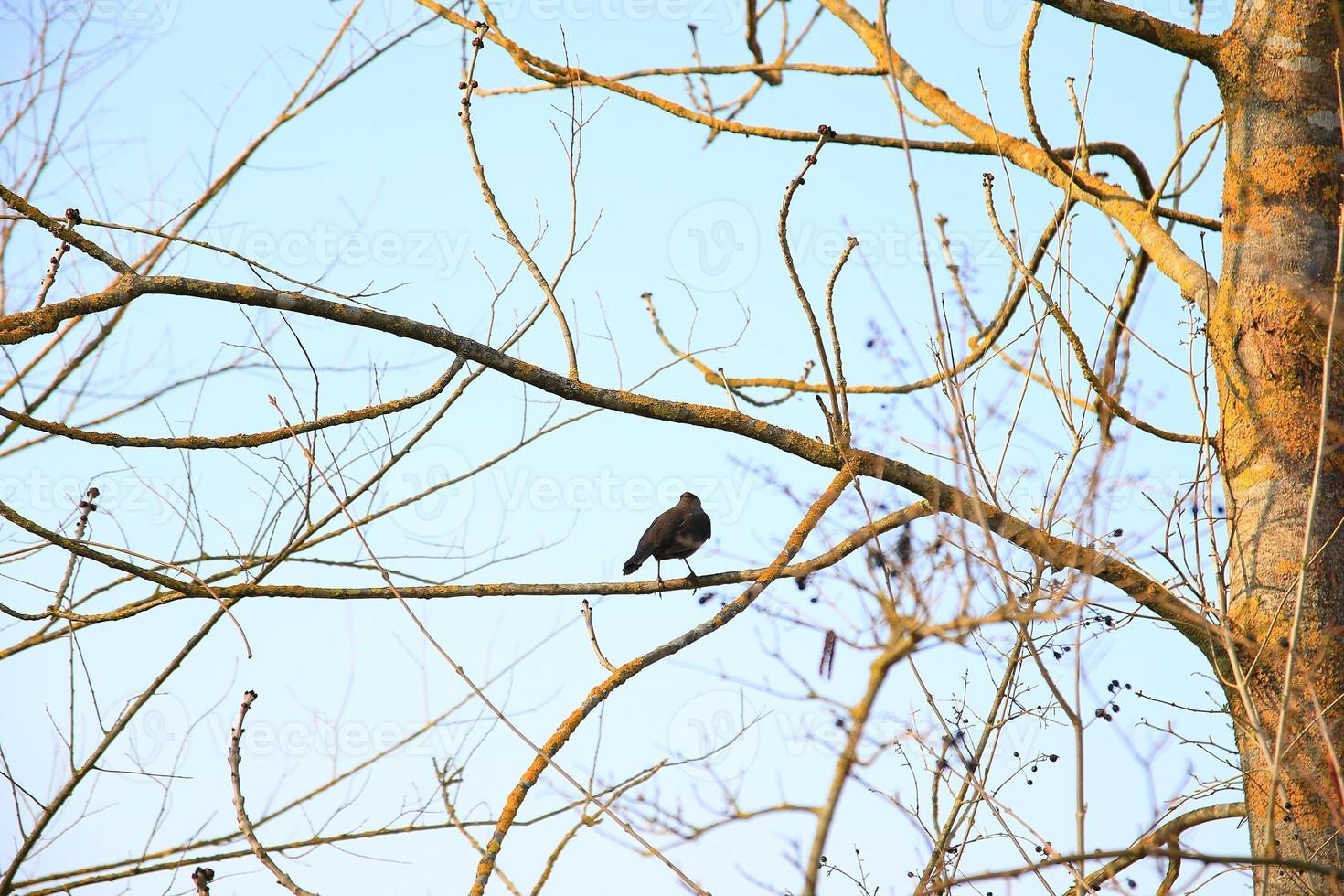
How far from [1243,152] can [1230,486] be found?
1.04 metres

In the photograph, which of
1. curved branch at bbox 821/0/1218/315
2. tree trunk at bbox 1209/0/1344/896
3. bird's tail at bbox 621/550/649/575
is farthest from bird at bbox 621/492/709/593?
tree trunk at bbox 1209/0/1344/896

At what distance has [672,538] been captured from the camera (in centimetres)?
590

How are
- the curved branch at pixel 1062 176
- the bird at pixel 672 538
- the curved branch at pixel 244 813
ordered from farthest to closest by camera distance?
1. the bird at pixel 672 538
2. the curved branch at pixel 1062 176
3. the curved branch at pixel 244 813

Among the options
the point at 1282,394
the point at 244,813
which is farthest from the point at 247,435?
the point at 1282,394

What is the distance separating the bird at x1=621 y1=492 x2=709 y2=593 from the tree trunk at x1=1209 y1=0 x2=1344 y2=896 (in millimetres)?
3065

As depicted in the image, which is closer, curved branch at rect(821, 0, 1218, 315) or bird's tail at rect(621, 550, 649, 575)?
curved branch at rect(821, 0, 1218, 315)

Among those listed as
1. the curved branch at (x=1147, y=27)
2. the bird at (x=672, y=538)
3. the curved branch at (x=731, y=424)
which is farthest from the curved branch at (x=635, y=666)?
the bird at (x=672, y=538)

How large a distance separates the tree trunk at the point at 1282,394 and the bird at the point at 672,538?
3.07 metres

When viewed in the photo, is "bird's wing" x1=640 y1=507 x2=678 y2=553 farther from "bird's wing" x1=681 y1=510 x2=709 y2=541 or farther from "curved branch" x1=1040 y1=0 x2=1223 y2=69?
"curved branch" x1=1040 y1=0 x2=1223 y2=69

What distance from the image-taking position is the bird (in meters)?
5.92

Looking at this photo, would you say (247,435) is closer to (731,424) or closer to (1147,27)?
(731,424)

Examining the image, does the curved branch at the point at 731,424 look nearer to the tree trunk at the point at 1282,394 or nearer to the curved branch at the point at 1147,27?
the tree trunk at the point at 1282,394

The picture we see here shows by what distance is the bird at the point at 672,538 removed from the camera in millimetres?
5918

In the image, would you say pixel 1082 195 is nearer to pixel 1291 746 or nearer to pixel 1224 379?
pixel 1224 379
